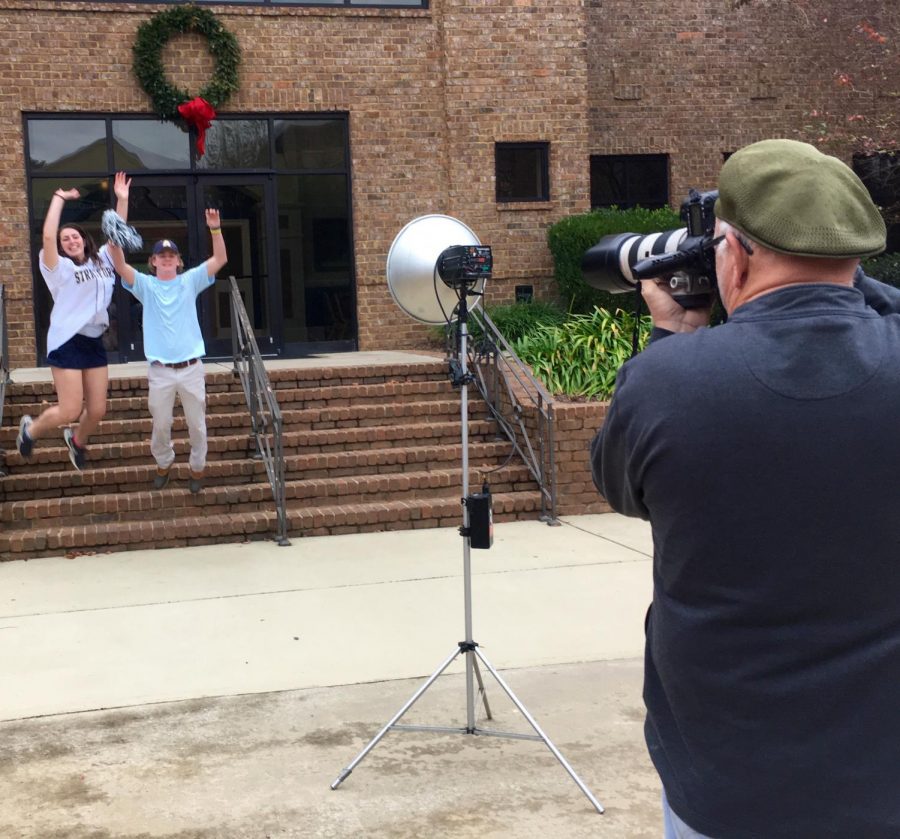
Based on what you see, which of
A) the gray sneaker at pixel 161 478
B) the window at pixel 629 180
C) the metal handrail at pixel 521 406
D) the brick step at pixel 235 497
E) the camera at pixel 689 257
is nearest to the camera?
the camera at pixel 689 257

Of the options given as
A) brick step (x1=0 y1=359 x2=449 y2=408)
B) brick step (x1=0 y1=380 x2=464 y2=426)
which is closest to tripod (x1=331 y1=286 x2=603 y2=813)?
brick step (x1=0 y1=380 x2=464 y2=426)

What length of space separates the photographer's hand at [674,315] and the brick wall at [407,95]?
38.3 ft

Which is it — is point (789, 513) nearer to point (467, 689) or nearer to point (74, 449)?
point (467, 689)

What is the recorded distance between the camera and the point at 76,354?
7.53 meters

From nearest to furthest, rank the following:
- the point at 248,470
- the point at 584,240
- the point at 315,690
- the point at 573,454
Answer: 1. the point at 315,690
2. the point at 248,470
3. the point at 573,454
4. the point at 584,240

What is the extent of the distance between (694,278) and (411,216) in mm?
11955

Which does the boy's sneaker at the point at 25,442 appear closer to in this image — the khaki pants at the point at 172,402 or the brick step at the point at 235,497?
the brick step at the point at 235,497

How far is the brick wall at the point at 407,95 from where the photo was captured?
41.9 ft

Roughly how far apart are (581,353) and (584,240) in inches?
127

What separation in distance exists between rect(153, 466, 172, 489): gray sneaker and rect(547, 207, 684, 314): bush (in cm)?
606

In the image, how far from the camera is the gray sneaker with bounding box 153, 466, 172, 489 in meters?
8.36

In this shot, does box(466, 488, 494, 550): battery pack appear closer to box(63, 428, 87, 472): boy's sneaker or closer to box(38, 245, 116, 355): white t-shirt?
box(38, 245, 116, 355): white t-shirt

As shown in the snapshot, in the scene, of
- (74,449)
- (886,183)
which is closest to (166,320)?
(74,449)

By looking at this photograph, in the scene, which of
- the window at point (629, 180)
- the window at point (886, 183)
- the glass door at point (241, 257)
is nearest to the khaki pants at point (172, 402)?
the glass door at point (241, 257)
